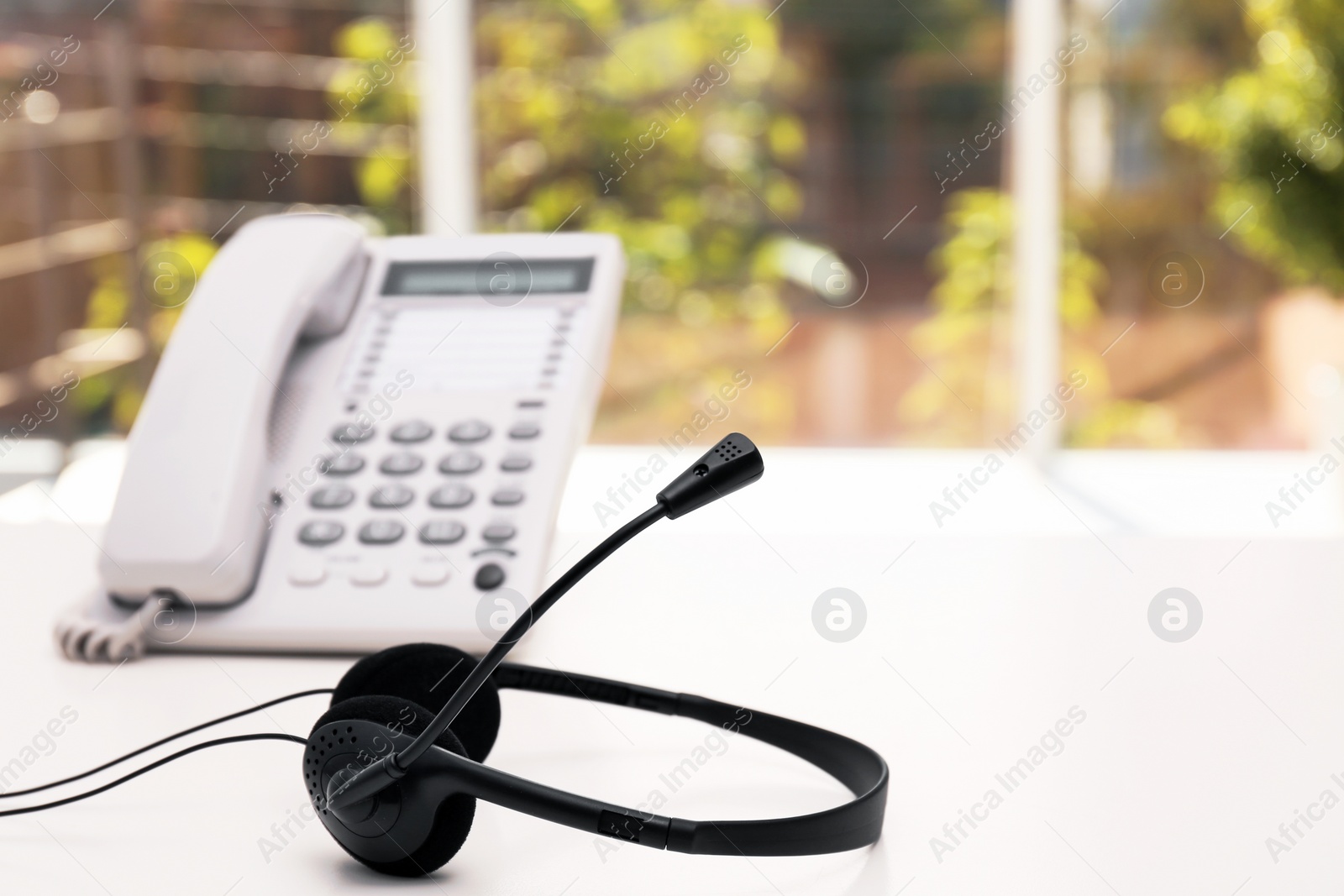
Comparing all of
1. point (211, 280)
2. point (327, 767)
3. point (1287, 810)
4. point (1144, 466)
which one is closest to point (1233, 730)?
point (1287, 810)

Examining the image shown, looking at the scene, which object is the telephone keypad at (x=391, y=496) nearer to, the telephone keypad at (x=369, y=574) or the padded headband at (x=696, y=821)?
the telephone keypad at (x=369, y=574)

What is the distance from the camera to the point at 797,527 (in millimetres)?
993

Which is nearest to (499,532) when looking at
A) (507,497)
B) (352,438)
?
(507,497)

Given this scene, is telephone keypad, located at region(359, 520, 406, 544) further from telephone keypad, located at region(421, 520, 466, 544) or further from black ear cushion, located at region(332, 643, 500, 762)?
black ear cushion, located at region(332, 643, 500, 762)

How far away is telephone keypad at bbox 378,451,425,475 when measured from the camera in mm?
716

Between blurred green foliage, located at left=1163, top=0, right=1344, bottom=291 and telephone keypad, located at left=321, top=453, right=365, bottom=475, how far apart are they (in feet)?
6.36

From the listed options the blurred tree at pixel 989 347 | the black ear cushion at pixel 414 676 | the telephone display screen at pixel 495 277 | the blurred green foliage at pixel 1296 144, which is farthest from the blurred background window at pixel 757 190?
the black ear cushion at pixel 414 676

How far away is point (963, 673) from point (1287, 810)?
0.58 ft

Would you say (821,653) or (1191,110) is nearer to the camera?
(821,653)

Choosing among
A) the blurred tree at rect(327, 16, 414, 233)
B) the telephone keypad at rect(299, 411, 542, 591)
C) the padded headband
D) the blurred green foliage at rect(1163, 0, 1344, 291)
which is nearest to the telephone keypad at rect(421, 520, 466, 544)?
the telephone keypad at rect(299, 411, 542, 591)

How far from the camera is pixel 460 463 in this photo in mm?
714

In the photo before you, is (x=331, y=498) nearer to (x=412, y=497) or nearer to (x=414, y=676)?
(x=412, y=497)

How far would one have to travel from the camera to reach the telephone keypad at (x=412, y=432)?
0.73 meters

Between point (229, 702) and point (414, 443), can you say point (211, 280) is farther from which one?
point (229, 702)
